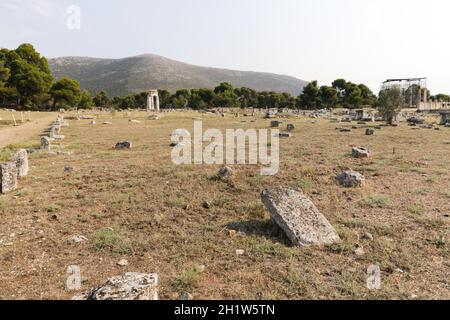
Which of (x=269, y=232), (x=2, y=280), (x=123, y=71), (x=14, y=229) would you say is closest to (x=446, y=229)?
(x=269, y=232)

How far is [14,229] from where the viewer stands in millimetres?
6746

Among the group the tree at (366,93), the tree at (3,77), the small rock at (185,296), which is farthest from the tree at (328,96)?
the small rock at (185,296)

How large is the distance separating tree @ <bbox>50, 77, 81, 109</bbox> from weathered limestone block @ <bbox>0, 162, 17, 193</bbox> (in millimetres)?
57087

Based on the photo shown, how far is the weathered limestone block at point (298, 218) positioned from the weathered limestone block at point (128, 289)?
270cm

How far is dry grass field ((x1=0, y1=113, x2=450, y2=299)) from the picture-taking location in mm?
4809

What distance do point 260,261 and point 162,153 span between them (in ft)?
32.8

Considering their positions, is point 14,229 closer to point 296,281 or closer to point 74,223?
point 74,223

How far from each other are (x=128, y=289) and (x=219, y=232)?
273 cm

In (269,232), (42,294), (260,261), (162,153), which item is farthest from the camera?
(162,153)

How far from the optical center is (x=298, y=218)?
6.30 meters

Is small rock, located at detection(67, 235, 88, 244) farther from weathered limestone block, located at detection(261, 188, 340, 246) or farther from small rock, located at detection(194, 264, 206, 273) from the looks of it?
weathered limestone block, located at detection(261, 188, 340, 246)

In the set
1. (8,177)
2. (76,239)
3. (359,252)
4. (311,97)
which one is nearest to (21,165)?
(8,177)

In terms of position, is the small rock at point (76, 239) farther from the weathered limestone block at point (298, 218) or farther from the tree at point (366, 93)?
the tree at point (366, 93)

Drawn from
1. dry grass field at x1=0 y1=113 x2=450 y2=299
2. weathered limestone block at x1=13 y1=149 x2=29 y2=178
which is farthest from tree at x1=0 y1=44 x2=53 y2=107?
dry grass field at x1=0 y1=113 x2=450 y2=299
